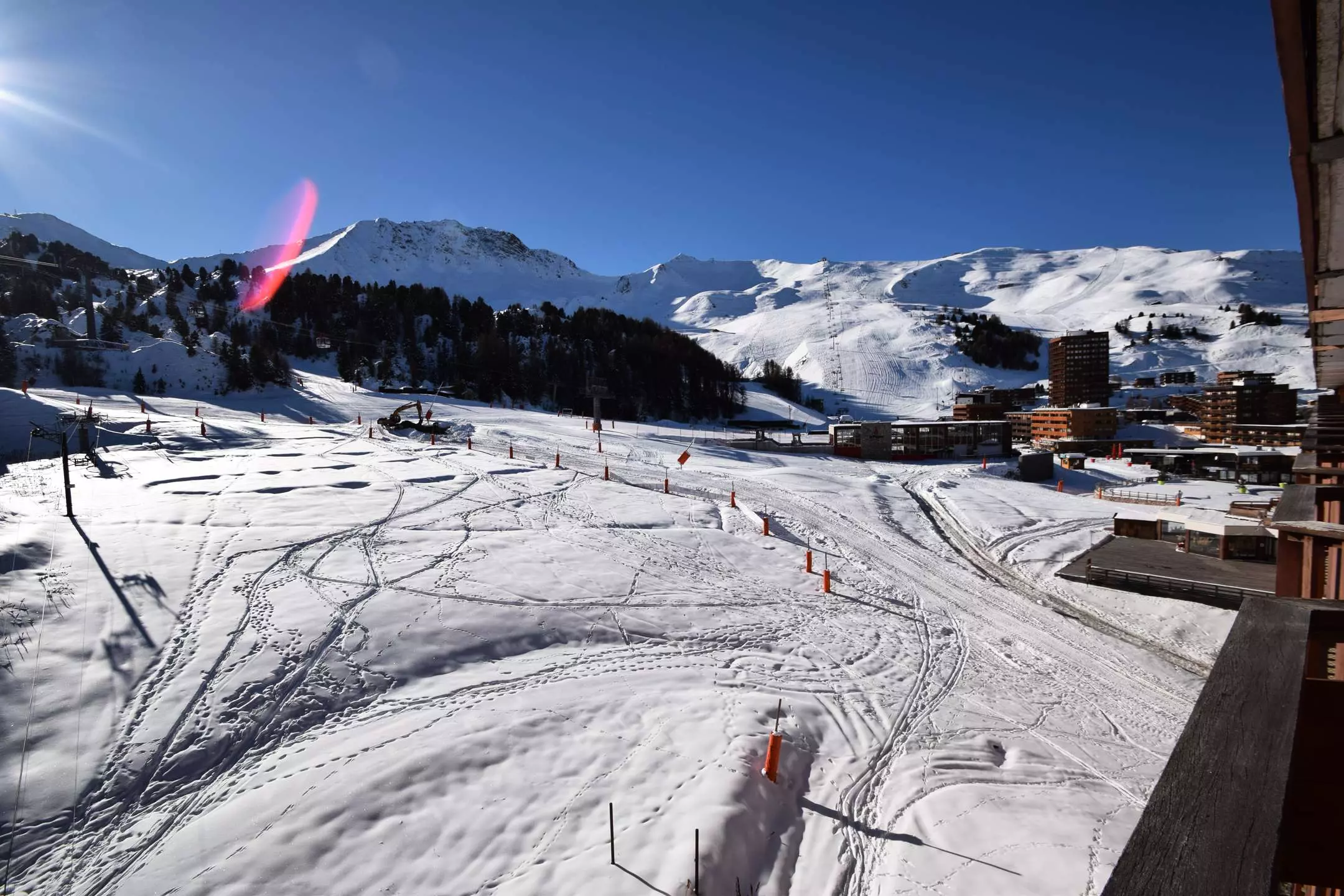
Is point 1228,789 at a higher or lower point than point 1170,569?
higher

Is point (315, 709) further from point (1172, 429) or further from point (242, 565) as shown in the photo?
point (1172, 429)

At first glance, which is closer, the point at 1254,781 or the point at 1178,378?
the point at 1254,781

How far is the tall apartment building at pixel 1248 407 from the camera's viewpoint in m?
61.3

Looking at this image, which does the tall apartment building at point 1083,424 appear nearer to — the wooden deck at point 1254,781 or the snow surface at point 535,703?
the snow surface at point 535,703

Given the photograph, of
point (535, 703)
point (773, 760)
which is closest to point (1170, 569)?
point (773, 760)

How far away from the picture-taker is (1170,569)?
60.5 ft

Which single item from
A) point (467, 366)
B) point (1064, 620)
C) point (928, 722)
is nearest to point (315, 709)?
point (928, 722)

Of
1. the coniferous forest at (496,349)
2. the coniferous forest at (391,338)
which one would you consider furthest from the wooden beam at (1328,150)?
the coniferous forest at (496,349)

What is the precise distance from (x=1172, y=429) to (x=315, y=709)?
8606 centimetres

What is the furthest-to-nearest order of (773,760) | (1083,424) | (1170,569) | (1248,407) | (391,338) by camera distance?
(391,338) < (1248,407) < (1083,424) < (1170,569) < (773,760)

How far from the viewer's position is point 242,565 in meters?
13.2

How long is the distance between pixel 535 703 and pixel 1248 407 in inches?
3186

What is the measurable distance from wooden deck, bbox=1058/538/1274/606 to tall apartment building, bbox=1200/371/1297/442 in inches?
2189

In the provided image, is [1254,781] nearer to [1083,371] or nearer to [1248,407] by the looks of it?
[1248,407]
